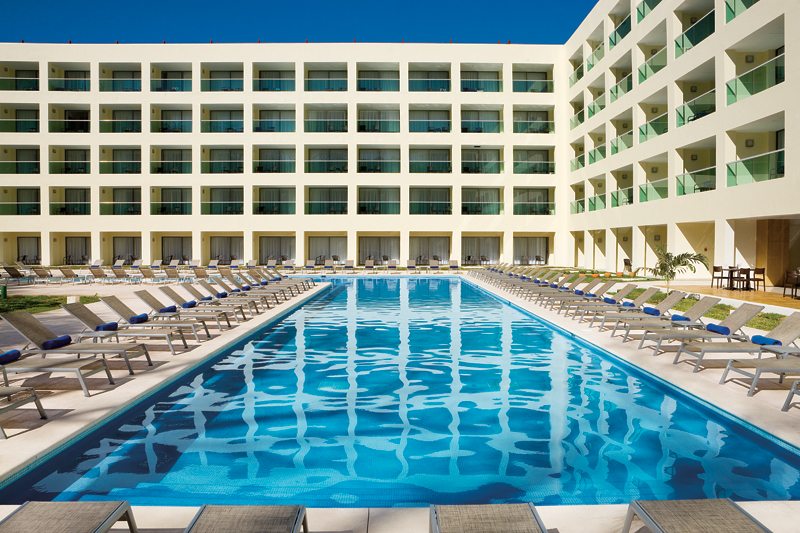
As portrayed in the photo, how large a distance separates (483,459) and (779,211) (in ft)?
50.1

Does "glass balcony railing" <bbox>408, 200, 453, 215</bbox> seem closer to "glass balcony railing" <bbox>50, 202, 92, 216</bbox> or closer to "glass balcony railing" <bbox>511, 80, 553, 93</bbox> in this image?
"glass balcony railing" <bbox>511, 80, 553, 93</bbox>

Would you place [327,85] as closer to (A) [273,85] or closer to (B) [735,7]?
(A) [273,85]

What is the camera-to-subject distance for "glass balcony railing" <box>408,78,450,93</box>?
3703cm

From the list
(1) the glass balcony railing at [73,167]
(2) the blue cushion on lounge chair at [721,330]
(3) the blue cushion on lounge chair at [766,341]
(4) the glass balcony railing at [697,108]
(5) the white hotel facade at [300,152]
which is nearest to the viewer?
(3) the blue cushion on lounge chair at [766,341]

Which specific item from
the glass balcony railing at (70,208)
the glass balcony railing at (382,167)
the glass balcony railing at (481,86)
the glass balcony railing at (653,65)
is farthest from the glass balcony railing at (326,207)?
the glass balcony railing at (653,65)

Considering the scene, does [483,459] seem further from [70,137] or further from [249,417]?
[70,137]

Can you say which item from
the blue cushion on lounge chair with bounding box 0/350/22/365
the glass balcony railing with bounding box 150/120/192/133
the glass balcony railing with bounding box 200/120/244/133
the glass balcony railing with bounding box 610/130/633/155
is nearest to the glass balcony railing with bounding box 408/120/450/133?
the glass balcony railing with bounding box 200/120/244/133

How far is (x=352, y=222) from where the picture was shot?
3659 centimetres

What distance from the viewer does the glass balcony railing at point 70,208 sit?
37.2 m

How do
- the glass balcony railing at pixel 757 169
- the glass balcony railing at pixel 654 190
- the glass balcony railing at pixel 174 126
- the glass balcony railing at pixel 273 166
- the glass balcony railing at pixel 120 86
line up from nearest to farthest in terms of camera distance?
the glass balcony railing at pixel 757 169 < the glass balcony railing at pixel 654 190 < the glass balcony railing at pixel 273 166 < the glass balcony railing at pixel 120 86 < the glass balcony railing at pixel 174 126

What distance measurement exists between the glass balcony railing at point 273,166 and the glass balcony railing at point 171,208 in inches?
196

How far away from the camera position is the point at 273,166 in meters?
37.6

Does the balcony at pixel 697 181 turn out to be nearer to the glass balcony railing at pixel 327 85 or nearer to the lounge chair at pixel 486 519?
the lounge chair at pixel 486 519

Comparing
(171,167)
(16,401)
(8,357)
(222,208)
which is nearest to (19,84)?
(171,167)
